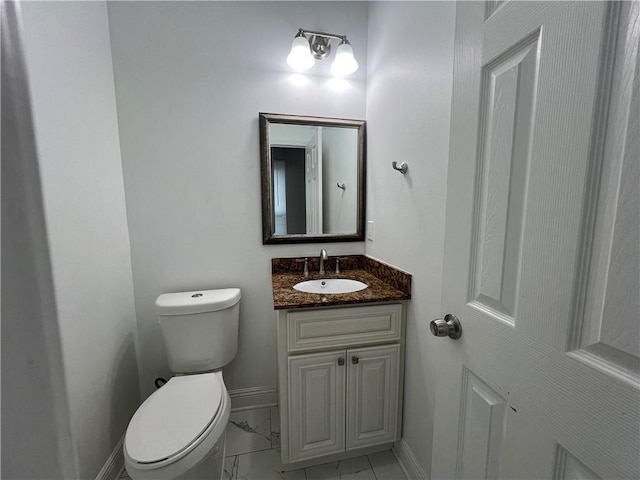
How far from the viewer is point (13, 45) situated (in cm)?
20

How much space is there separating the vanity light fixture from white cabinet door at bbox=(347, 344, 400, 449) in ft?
4.91

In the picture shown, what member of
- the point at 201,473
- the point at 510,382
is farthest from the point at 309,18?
the point at 201,473

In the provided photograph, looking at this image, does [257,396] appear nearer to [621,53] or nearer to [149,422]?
[149,422]

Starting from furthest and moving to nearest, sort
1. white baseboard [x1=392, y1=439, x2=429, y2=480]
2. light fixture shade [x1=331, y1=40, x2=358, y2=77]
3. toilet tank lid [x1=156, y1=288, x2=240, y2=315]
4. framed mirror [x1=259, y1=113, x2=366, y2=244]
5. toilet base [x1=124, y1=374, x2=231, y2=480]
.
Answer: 1. framed mirror [x1=259, y1=113, x2=366, y2=244]
2. light fixture shade [x1=331, y1=40, x2=358, y2=77]
3. toilet tank lid [x1=156, y1=288, x2=240, y2=315]
4. white baseboard [x1=392, y1=439, x2=429, y2=480]
5. toilet base [x1=124, y1=374, x2=231, y2=480]

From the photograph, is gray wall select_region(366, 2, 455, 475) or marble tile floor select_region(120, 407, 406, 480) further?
marble tile floor select_region(120, 407, 406, 480)

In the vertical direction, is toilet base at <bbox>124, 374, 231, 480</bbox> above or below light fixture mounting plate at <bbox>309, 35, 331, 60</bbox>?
below

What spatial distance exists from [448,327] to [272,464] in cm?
126

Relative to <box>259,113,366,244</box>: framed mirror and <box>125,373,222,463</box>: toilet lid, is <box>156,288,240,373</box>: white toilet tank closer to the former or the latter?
<box>125,373,222,463</box>: toilet lid

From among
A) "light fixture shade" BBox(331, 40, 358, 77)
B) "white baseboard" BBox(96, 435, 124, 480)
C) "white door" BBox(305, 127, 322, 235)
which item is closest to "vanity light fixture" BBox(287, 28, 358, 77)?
"light fixture shade" BBox(331, 40, 358, 77)

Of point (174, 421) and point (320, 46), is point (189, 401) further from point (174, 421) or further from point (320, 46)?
point (320, 46)

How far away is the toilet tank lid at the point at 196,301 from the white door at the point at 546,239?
3.67ft

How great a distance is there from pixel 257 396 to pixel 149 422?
2.58 feet

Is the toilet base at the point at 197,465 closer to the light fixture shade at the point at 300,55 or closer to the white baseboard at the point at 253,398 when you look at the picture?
the white baseboard at the point at 253,398

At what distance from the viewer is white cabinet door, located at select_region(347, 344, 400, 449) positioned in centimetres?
122
